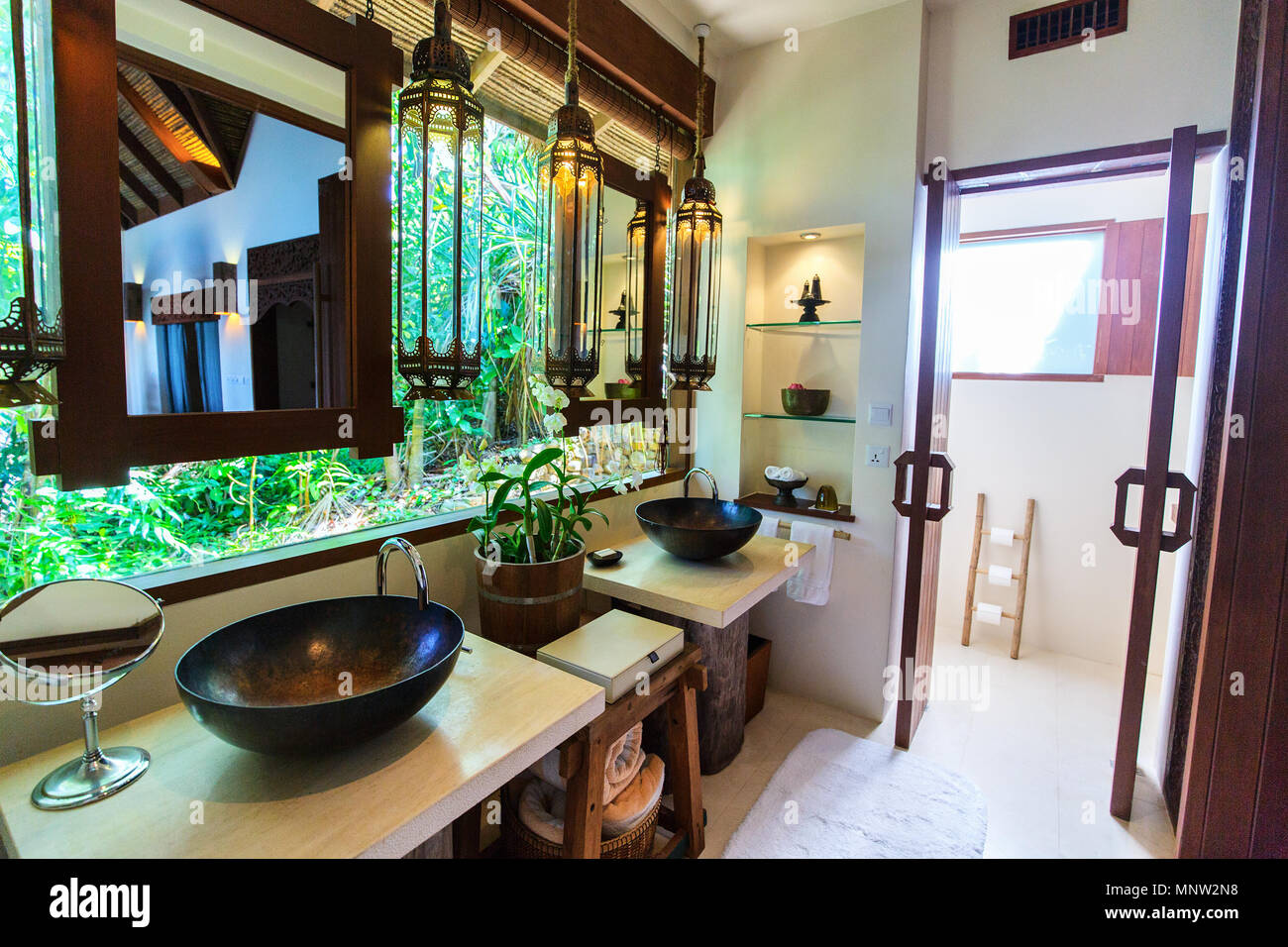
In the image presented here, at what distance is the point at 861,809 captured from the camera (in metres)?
2.21

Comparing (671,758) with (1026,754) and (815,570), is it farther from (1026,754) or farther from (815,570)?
(1026,754)

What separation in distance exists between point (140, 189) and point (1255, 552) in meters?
2.75

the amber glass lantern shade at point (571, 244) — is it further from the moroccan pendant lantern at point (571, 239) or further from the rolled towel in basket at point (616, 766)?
the rolled towel in basket at point (616, 766)

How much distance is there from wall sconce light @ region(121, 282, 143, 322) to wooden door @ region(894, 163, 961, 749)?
233 cm

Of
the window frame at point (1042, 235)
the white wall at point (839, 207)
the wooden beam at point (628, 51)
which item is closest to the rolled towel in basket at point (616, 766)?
the white wall at point (839, 207)

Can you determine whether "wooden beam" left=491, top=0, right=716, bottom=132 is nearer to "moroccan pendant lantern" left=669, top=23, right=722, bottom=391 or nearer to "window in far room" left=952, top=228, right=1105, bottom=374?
"moroccan pendant lantern" left=669, top=23, right=722, bottom=391

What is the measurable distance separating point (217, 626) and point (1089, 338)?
4.09 meters

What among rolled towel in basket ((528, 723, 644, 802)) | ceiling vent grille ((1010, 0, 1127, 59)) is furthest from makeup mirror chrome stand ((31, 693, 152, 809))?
ceiling vent grille ((1010, 0, 1127, 59))

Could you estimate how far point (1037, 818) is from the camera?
7.18ft

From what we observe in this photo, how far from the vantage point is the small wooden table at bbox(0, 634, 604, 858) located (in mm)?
914

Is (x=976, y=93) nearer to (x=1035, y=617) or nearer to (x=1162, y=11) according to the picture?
(x=1162, y=11)

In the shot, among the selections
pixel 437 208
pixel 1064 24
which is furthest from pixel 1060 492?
pixel 437 208

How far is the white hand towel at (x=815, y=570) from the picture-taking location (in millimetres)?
2756
